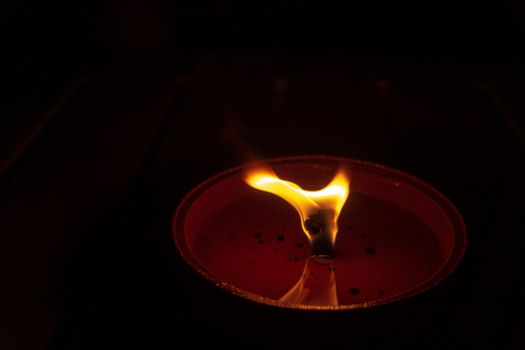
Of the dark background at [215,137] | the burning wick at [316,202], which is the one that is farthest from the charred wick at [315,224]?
the dark background at [215,137]

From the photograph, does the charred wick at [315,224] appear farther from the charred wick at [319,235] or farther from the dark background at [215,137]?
the dark background at [215,137]

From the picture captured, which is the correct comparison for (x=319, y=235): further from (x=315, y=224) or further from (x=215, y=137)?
(x=215, y=137)

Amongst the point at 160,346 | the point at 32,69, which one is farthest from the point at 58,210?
the point at 32,69

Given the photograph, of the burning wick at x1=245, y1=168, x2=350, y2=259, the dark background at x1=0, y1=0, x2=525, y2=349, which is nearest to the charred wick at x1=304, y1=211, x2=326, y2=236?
the burning wick at x1=245, y1=168, x2=350, y2=259

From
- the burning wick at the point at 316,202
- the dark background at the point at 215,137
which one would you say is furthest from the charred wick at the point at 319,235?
the dark background at the point at 215,137

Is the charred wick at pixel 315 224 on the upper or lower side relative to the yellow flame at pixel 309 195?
lower

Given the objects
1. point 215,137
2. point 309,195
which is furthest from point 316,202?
point 215,137
